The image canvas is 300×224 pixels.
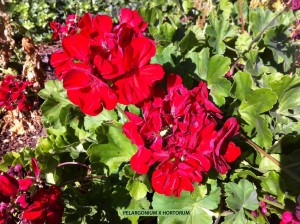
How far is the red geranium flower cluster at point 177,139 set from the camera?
3.59 ft

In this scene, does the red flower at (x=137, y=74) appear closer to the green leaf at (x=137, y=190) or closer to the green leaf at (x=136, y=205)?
the green leaf at (x=137, y=190)

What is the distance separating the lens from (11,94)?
2461 millimetres

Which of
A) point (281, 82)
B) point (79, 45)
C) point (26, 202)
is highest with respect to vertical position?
point (79, 45)

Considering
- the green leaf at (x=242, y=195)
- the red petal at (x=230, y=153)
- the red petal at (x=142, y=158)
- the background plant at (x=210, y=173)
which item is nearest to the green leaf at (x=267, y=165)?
the background plant at (x=210, y=173)

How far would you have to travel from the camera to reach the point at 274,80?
5.21 ft

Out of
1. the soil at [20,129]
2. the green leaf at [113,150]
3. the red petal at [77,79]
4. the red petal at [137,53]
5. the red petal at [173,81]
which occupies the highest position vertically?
the red petal at [137,53]

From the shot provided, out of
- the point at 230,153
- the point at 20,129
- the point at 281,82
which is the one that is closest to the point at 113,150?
the point at 230,153

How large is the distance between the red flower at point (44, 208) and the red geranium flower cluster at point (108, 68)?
1.12 feet

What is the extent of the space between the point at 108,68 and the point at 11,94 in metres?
1.65

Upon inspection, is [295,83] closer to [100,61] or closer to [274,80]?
[274,80]

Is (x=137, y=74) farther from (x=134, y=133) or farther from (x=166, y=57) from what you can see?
(x=166, y=57)

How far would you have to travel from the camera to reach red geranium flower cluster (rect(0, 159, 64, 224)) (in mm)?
1128

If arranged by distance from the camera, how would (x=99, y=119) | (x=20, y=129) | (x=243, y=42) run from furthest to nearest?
1. (x=20, y=129)
2. (x=243, y=42)
3. (x=99, y=119)

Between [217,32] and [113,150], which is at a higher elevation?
[217,32]
